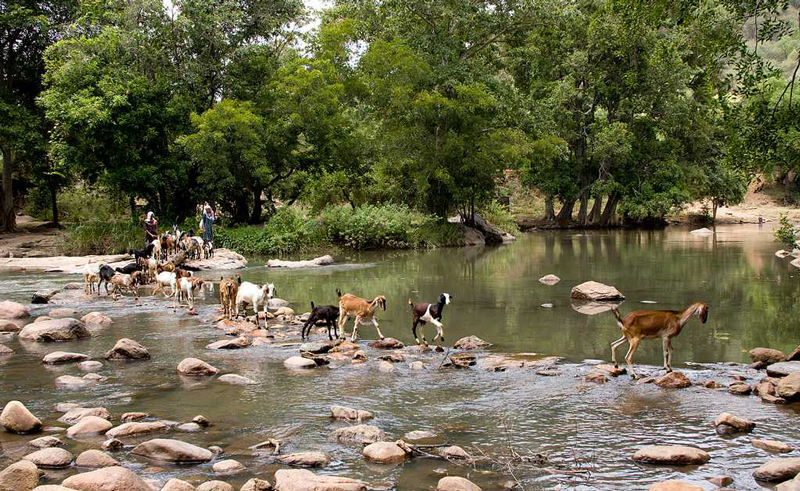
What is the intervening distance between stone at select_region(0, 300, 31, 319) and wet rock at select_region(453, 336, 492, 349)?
411 inches

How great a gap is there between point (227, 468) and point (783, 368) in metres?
7.71

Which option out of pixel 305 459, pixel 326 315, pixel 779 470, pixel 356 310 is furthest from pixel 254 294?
pixel 779 470

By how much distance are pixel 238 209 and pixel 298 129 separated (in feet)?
20.1

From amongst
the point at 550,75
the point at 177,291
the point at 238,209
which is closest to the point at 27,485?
the point at 177,291

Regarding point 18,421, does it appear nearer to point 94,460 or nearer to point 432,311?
point 94,460

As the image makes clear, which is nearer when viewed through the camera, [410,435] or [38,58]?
[410,435]

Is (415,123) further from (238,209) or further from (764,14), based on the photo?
A: (764,14)

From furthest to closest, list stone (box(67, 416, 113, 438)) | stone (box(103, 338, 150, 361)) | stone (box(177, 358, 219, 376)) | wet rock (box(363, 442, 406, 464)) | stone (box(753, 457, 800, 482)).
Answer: stone (box(103, 338, 150, 361)) < stone (box(177, 358, 219, 376)) < stone (box(67, 416, 113, 438)) < wet rock (box(363, 442, 406, 464)) < stone (box(753, 457, 800, 482))

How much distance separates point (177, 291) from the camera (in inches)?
711

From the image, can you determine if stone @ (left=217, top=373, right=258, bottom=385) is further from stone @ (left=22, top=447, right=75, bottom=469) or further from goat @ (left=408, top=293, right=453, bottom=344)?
goat @ (left=408, top=293, right=453, bottom=344)

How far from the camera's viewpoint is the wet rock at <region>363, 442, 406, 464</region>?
273 inches

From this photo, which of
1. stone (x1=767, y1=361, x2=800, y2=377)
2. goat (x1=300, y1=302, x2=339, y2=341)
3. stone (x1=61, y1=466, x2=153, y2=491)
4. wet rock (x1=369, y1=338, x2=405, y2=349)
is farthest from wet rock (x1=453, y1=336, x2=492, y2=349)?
stone (x1=61, y1=466, x2=153, y2=491)

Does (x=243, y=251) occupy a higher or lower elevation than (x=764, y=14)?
lower

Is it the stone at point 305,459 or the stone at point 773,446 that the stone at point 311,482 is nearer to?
the stone at point 305,459
